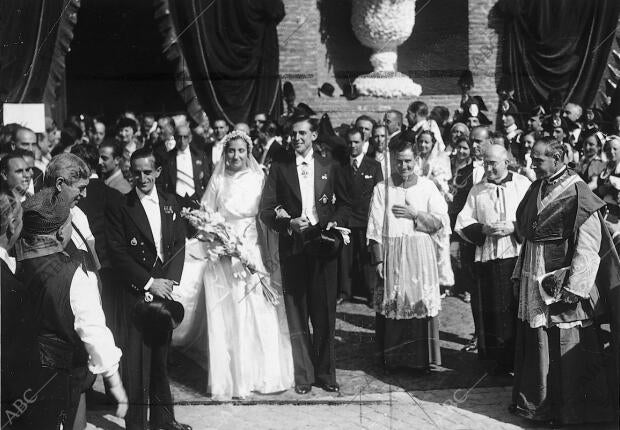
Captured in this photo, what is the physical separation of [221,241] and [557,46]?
726 cm

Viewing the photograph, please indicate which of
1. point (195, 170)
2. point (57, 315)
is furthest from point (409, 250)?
point (57, 315)

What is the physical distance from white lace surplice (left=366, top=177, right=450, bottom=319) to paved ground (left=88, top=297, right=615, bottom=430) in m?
0.53

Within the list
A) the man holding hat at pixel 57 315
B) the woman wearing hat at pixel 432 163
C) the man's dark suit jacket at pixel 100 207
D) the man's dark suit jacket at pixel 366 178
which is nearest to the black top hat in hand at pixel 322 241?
the man's dark suit jacket at pixel 100 207

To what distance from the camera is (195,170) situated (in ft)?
27.7

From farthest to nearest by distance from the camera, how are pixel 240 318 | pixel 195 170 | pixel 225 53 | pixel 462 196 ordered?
pixel 225 53 → pixel 195 170 → pixel 462 196 → pixel 240 318

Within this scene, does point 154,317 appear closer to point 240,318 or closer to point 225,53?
point 240,318

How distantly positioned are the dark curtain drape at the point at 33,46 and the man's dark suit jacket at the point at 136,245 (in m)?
3.53

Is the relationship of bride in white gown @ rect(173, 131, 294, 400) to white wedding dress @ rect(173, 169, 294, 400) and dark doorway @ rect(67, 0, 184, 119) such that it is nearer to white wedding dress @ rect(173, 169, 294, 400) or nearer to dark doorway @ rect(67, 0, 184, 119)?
white wedding dress @ rect(173, 169, 294, 400)

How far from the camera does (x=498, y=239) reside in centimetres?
639

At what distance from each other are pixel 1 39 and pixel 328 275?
4.28m

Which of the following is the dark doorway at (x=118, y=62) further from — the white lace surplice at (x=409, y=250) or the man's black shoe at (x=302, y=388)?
the man's black shoe at (x=302, y=388)

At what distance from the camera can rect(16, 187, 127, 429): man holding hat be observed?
389 cm

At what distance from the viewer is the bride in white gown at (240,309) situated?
601cm

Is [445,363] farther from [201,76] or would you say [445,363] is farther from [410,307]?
[201,76]
